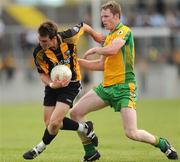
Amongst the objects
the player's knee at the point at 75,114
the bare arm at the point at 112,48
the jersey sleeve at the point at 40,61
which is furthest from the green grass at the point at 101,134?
the bare arm at the point at 112,48

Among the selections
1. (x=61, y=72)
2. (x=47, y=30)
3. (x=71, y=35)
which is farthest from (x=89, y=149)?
(x=47, y=30)

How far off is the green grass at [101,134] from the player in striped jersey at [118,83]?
2.33 feet

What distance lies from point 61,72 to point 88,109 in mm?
855

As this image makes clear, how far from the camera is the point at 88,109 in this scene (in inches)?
436

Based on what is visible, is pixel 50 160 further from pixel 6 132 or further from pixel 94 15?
pixel 94 15

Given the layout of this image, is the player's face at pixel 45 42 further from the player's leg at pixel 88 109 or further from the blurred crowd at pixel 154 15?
the blurred crowd at pixel 154 15

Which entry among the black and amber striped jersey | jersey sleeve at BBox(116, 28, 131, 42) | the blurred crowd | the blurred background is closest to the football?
the black and amber striped jersey

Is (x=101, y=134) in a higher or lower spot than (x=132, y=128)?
lower

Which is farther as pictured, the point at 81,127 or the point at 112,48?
the point at 81,127

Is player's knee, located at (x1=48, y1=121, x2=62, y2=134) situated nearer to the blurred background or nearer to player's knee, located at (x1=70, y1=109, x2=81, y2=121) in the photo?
player's knee, located at (x1=70, y1=109, x2=81, y2=121)

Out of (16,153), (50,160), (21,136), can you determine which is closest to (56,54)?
(50,160)

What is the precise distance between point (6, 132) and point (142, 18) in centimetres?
→ 1602

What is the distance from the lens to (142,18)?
3269 centimetres

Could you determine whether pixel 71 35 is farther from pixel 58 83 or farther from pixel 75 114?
pixel 75 114
